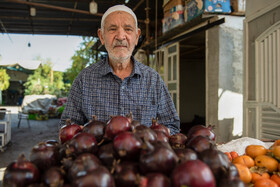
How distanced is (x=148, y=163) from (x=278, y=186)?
0.83 m

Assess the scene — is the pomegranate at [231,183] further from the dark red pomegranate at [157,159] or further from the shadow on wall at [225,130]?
the shadow on wall at [225,130]

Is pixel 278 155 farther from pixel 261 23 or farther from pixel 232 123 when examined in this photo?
pixel 232 123

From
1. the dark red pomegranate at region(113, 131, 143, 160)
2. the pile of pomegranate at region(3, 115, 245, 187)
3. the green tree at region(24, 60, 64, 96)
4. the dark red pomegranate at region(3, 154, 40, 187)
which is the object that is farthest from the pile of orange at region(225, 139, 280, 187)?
the green tree at region(24, 60, 64, 96)

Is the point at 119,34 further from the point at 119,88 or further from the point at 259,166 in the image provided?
the point at 259,166

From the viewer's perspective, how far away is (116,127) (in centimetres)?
106

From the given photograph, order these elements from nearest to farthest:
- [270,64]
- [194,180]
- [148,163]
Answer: [194,180]
[148,163]
[270,64]

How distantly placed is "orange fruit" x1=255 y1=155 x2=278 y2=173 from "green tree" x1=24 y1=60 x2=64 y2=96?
17469mm

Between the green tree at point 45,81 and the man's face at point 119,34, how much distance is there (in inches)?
644

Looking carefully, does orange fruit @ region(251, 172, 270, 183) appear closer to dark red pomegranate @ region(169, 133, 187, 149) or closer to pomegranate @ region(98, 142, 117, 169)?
dark red pomegranate @ region(169, 133, 187, 149)

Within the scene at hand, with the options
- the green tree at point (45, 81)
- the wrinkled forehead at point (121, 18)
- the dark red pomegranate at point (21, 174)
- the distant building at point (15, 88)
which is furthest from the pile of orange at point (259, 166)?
the distant building at point (15, 88)

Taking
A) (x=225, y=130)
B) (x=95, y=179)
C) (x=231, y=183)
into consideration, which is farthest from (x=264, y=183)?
(x=225, y=130)

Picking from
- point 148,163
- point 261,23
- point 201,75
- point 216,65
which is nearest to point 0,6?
point 216,65

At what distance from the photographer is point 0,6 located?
707 centimetres

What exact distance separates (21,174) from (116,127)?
421 millimetres
